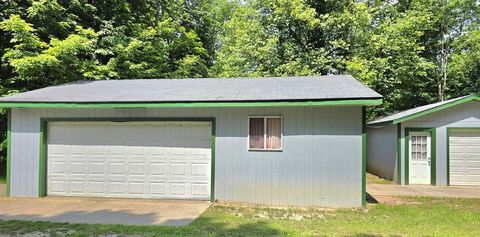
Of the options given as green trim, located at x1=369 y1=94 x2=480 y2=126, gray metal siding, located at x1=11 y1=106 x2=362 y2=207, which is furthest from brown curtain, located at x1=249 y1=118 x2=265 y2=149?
green trim, located at x1=369 y1=94 x2=480 y2=126

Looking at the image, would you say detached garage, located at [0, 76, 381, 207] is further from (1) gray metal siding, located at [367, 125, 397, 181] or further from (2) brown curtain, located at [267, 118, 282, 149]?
(1) gray metal siding, located at [367, 125, 397, 181]

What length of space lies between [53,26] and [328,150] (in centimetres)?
1306

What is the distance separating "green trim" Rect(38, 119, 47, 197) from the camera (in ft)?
30.5

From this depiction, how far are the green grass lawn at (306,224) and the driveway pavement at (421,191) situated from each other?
187 cm

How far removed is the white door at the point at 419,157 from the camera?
41.6 feet

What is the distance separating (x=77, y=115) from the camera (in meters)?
9.40

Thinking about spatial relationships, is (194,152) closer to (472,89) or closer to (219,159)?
(219,159)

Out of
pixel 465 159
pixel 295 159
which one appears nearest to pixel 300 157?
pixel 295 159

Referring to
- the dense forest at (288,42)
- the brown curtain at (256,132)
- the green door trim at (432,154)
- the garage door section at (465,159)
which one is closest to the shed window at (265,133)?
the brown curtain at (256,132)

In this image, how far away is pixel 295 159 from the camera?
8508 millimetres

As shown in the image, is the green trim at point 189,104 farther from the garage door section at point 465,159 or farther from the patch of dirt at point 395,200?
the garage door section at point 465,159

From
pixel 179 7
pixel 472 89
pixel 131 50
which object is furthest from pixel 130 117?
pixel 472 89

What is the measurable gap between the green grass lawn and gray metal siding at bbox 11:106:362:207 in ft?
1.70

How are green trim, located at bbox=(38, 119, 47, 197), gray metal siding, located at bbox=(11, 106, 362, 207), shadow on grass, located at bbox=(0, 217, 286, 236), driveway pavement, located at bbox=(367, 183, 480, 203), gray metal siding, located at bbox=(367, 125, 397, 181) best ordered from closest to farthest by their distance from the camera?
shadow on grass, located at bbox=(0, 217, 286, 236) < gray metal siding, located at bbox=(11, 106, 362, 207) < green trim, located at bbox=(38, 119, 47, 197) < driveway pavement, located at bbox=(367, 183, 480, 203) < gray metal siding, located at bbox=(367, 125, 397, 181)
